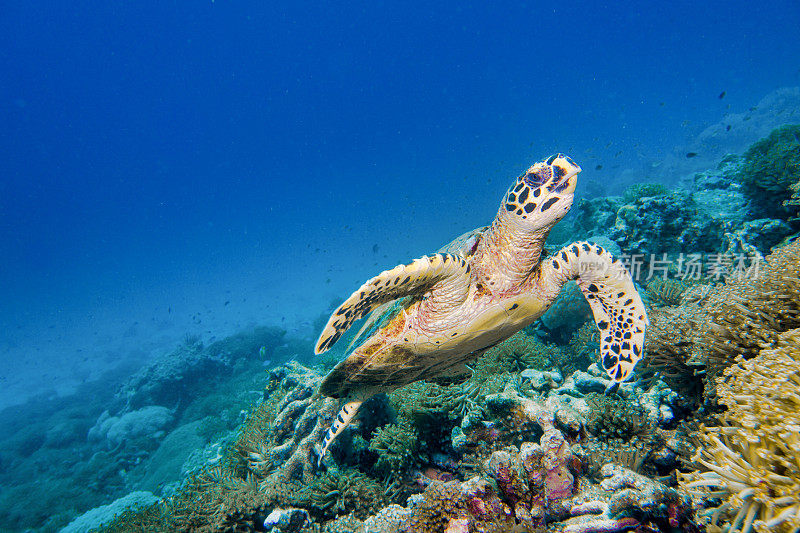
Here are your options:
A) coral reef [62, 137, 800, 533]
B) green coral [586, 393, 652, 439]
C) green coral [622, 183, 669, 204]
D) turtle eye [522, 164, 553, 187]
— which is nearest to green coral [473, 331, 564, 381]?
coral reef [62, 137, 800, 533]

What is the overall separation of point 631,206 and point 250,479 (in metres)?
8.49

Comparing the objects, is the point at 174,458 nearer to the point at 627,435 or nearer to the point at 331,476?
the point at 331,476

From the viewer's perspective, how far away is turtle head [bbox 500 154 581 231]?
95.7 inches

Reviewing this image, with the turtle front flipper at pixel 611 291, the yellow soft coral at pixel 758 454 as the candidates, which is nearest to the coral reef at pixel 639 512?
the yellow soft coral at pixel 758 454

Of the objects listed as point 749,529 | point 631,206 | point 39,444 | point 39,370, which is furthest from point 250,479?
point 39,370

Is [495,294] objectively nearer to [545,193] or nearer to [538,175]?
[545,193]

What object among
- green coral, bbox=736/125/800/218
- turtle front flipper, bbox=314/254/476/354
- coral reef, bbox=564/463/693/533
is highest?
turtle front flipper, bbox=314/254/476/354

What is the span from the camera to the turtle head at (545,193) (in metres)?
2.43

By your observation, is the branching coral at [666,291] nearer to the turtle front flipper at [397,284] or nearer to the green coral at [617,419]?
the green coral at [617,419]

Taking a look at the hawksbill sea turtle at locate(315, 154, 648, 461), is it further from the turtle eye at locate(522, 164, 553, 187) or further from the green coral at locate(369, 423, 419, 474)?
the green coral at locate(369, 423, 419, 474)

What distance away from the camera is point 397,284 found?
236 cm

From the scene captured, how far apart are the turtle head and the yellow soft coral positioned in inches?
58.0

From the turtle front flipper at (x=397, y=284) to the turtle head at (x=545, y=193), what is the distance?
61 cm

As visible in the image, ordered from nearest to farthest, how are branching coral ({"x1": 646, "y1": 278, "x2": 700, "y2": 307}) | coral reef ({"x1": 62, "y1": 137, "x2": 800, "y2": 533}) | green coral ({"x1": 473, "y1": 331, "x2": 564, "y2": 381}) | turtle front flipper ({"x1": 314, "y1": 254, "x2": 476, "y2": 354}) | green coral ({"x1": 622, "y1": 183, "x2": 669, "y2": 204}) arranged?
coral reef ({"x1": 62, "y1": 137, "x2": 800, "y2": 533})
turtle front flipper ({"x1": 314, "y1": 254, "x2": 476, "y2": 354})
green coral ({"x1": 473, "y1": 331, "x2": 564, "y2": 381})
branching coral ({"x1": 646, "y1": 278, "x2": 700, "y2": 307})
green coral ({"x1": 622, "y1": 183, "x2": 669, "y2": 204})
